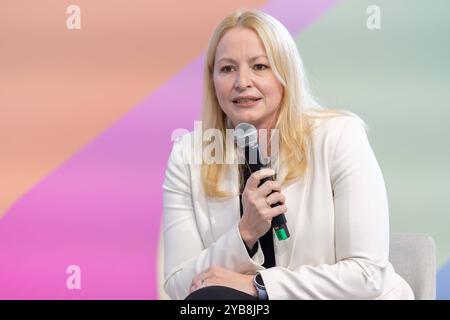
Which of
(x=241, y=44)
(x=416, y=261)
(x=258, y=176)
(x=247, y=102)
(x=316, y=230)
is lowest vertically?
(x=416, y=261)

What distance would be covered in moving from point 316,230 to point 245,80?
40 centimetres

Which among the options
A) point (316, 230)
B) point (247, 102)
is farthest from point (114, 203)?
point (316, 230)

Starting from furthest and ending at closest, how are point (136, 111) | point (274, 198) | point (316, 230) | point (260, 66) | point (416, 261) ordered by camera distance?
point (136, 111) < point (416, 261) < point (260, 66) < point (316, 230) < point (274, 198)

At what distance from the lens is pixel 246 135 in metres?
1.59

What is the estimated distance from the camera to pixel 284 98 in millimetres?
1743

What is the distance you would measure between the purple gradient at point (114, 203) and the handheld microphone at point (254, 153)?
36.3 inches

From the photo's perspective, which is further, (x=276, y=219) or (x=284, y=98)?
(x=284, y=98)

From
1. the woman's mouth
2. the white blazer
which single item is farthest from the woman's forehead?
the white blazer

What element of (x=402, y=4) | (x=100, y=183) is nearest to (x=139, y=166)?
(x=100, y=183)

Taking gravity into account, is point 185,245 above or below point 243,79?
below

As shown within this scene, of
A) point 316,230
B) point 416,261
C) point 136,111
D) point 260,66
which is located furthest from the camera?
point 136,111

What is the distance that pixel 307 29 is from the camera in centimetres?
253

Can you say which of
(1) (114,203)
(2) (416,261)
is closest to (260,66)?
(2) (416,261)

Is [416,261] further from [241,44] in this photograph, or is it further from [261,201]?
[241,44]
